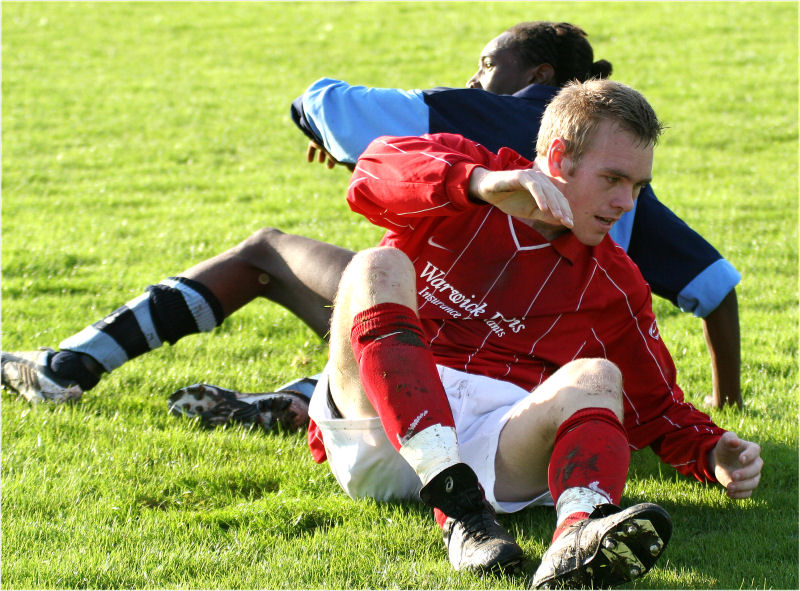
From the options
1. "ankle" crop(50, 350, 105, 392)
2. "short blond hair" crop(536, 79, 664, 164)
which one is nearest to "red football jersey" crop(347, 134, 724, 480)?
"short blond hair" crop(536, 79, 664, 164)

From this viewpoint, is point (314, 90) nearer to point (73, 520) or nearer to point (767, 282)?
point (73, 520)

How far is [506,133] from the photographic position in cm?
447

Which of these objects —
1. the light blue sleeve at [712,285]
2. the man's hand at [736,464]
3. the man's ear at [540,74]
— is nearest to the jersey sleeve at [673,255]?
the light blue sleeve at [712,285]

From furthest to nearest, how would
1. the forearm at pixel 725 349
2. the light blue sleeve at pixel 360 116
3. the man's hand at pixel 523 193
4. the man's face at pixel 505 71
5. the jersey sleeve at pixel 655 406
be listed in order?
1. the man's face at pixel 505 71
2. the light blue sleeve at pixel 360 116
3. the forearm at pixel 725 349
4. the jersey sleeve at pixel 655 406
5. the man's hand at pixel 523 193

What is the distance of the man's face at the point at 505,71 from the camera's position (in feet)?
17.2

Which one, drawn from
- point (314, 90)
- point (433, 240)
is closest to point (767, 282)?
point (314, 90)

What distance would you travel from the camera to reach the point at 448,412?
2.97m

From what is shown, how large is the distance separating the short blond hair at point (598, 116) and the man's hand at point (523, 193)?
42 centimetres

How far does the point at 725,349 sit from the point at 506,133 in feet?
4.69

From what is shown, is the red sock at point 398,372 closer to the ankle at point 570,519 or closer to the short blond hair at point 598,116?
the ankle at point 570,519

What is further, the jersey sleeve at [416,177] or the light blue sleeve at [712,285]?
the light blue sleeve at [712,285]

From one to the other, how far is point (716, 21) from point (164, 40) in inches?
390

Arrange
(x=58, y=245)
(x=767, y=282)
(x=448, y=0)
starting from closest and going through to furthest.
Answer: (x=767, y=282)
(x=58, y=245)
(x=448, y=0)

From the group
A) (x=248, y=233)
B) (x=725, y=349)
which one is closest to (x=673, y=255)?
(x=725, y=349)
